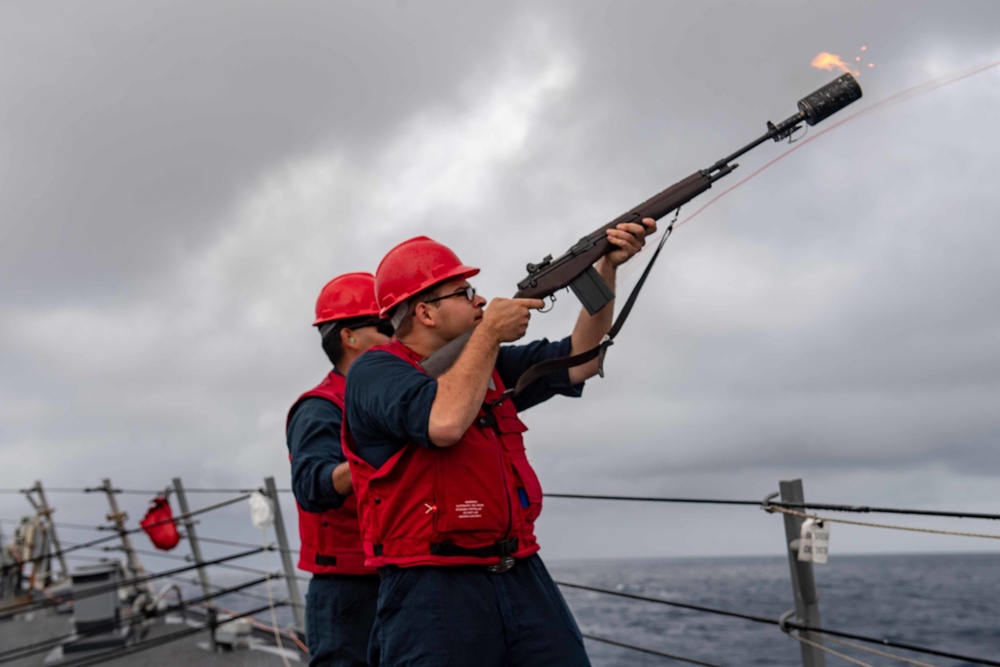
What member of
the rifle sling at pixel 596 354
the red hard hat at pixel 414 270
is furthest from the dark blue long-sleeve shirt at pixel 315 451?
the rifle sling at pixel 596 354

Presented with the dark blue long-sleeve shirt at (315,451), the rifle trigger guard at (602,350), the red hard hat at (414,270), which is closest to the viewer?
the red hard hat at (414,270)

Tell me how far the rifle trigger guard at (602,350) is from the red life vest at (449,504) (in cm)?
50

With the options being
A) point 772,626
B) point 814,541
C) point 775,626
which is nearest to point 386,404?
point 814,541

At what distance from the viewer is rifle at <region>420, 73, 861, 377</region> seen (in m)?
2.78

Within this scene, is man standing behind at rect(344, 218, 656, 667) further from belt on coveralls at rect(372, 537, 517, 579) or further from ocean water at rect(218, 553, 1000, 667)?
ocean water at rect(218, 553, 1000, 667)

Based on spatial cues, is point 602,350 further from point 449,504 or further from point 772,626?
point 772,626

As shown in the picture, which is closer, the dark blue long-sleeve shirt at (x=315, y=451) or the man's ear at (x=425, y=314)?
the man's ear at (x=425, y=314)

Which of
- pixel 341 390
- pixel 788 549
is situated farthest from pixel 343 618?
pixel 788 549

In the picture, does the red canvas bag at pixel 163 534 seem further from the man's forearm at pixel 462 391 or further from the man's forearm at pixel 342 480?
the man's forearm at pixel 462 391

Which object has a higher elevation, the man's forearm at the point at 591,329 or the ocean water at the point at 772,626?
the man's forearm at the point at 591,329

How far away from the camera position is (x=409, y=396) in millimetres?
2418

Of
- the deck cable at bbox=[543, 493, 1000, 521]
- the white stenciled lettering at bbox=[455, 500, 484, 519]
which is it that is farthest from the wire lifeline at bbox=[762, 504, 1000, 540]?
the white stenciled lettering at bbox=[455, 500, 484, 519]

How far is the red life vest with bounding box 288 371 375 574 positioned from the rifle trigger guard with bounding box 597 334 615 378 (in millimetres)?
1111

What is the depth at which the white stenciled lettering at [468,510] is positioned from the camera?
96.0 inches
